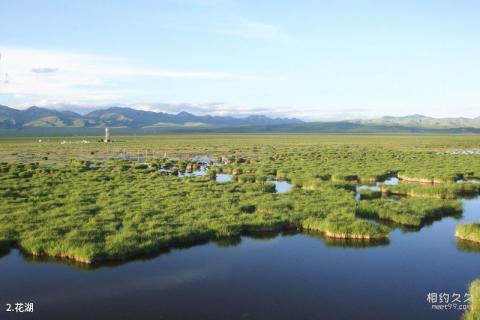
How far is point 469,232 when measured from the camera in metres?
21.6

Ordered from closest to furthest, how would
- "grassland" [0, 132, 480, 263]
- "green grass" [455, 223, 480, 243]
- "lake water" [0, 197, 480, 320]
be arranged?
1. "lake water" [0, 197, 480, 320]
2. "grassland" [0, 132, 480, 263]
3. "green grass" [455, 223, 480, 243]

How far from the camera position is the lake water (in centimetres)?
1406

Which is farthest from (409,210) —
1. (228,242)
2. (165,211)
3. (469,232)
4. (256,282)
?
(165,211)

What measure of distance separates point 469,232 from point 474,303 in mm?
8831

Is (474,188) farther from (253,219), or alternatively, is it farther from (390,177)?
(253,219)

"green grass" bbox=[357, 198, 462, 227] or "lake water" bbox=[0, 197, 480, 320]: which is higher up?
"green grass" bbox=[357, 198, 462, 227]

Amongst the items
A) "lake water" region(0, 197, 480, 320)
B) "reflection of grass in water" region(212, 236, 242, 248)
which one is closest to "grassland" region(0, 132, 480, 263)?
"reflection of grass in water" region(212, 236, 242, 248)

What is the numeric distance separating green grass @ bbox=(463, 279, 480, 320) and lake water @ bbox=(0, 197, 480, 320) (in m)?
0.49

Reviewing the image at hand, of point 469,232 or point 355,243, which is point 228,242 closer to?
point 355,243

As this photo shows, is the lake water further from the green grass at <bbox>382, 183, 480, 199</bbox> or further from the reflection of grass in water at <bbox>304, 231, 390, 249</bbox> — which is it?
the green grass at <bbox>382, 183, 480, 199</bbox>

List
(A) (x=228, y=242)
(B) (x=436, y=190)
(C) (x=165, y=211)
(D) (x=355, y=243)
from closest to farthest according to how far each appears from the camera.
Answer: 1. (D) (x=355, y=243)
2. (A) (x=228, y=242)
3. (C) (x=165, y=211)
4. (B) (x=436, y=190)

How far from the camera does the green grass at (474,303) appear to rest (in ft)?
42.7

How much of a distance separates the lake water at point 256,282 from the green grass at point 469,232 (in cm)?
95

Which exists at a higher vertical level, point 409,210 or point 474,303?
point 409,210
